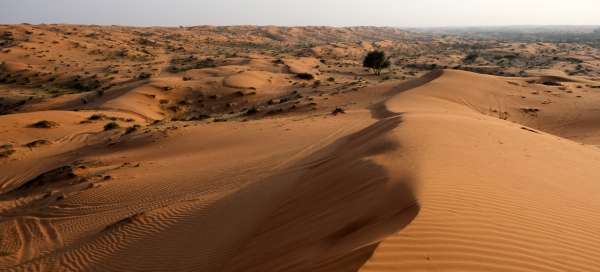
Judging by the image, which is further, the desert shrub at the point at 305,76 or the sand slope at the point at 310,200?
the desert shrub at the point at 305,76

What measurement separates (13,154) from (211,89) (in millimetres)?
16249

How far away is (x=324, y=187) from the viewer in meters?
7.50

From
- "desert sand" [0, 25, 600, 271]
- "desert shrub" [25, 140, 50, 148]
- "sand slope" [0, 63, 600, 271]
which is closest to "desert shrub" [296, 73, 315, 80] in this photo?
"desert sand" [0, 25, 600, 271]

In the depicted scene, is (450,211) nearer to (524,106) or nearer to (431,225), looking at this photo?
(431,225)

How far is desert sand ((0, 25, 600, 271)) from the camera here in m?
4.59

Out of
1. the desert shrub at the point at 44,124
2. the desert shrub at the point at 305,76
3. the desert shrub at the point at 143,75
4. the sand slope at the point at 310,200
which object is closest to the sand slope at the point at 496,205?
the sand slope at the point at 310,200

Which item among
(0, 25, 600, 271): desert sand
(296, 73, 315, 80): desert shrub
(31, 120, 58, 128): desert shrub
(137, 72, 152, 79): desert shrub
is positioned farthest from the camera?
(137, 72, 152, 79): desert shrub

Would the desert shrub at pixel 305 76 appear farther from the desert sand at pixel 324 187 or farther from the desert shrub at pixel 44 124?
the desert shrub at pixel 44 124

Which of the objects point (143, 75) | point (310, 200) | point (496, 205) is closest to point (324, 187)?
point (310, 200)

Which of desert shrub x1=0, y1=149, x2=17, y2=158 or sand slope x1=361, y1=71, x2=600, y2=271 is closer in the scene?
sand slope x1=361, y1=71, x2=600, y2=271

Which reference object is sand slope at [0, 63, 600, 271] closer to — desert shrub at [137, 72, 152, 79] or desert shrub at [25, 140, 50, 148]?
desert shrub at [25, 140, 50, 148]

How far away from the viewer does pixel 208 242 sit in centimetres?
724

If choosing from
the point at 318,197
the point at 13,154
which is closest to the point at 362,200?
the point at 318,197

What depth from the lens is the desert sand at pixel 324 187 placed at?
15.0ft
